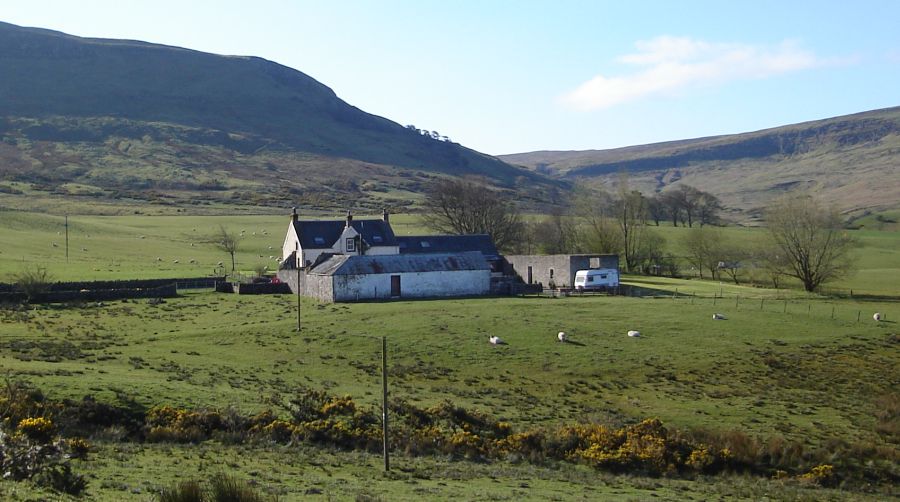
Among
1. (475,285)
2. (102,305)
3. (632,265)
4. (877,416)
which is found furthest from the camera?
(632,265)

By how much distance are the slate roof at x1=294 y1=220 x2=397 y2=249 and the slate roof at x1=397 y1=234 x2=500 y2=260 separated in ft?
4.36

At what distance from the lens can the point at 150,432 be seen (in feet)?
86.4

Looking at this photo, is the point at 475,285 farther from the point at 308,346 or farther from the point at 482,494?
the point at 482,494

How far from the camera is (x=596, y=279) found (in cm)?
6706

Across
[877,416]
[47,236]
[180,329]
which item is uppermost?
[47,236]

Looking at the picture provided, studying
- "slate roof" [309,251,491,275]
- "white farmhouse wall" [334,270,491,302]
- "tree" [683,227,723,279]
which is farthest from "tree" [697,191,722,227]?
"white farmhouse wall" [334,270,491,302]

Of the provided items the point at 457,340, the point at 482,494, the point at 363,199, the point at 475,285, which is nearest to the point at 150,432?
the point at 482,494

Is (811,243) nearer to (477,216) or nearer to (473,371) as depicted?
(477,216)

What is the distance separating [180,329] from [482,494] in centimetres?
2944

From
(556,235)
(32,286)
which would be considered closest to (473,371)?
(32,286)

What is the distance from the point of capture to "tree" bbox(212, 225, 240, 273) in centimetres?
8612

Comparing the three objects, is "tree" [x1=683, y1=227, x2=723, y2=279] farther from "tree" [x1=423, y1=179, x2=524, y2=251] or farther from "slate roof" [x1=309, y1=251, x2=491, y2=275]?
"slate roof" [x1=309, y1=251, x2=491, y2=275]

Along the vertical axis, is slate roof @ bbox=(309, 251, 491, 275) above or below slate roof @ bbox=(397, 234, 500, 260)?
below

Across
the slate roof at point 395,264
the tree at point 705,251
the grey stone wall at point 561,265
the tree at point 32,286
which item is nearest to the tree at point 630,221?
the tree at point 705,251
